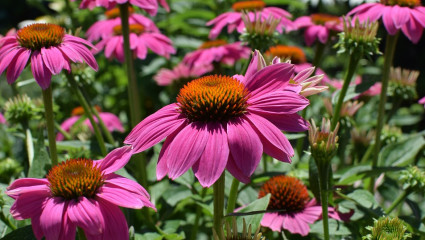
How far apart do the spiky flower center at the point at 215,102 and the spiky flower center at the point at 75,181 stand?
0.56 ft

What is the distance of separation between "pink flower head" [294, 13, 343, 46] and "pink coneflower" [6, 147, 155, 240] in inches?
34.3

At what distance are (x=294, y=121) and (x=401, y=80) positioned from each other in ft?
2.70

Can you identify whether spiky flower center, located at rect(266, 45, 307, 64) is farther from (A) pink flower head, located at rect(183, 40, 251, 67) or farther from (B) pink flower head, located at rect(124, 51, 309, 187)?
(B) pink flower head, located at rect(124, 51, 309, 187)

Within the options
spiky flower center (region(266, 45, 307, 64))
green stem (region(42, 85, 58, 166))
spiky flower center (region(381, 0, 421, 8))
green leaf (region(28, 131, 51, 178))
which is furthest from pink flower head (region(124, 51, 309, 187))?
spiky flower center (region(266, 45, 307, 64))

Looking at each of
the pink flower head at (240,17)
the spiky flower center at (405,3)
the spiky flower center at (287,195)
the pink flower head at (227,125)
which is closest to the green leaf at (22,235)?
the pink flower head at (227,125)

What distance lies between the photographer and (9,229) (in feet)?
3.35

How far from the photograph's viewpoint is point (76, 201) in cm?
74

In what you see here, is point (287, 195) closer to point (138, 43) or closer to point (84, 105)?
point (84, 105)

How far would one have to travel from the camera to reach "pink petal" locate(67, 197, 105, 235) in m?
0.68

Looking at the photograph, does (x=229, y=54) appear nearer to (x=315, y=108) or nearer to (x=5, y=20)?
(x=315, y=108)

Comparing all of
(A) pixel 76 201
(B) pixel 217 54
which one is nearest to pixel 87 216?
(A) pixel 76 201

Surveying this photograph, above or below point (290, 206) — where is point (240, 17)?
above

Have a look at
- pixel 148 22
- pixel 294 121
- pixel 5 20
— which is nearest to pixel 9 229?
pixel 294 121

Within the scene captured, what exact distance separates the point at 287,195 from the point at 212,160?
381 millimetres
